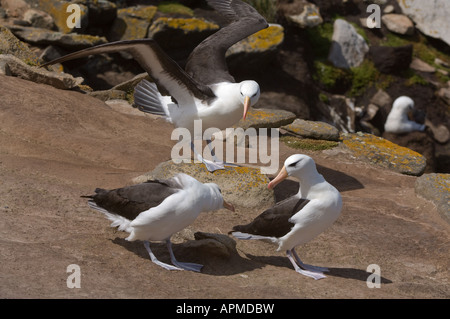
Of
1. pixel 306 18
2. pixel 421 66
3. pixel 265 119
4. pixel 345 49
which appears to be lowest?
pixel 421 66

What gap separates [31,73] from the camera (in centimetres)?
1127

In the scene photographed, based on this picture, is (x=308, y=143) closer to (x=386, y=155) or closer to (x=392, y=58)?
(x=386, y=155)

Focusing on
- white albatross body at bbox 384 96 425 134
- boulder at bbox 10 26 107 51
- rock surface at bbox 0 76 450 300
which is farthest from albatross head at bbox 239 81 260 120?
white albatross body at bbox 384 96 425 134

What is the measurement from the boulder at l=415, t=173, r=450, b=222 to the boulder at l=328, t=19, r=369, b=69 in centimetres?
998

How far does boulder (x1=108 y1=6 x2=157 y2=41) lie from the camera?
1562 cm

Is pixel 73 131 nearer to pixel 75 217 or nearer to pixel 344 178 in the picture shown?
pixel 75 217

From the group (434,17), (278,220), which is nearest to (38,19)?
(278,220)

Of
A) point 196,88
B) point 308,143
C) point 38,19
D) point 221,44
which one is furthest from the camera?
point 38,19

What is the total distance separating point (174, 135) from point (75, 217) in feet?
11.4

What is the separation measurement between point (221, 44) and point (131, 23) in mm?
6684

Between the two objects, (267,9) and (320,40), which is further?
(320,40)

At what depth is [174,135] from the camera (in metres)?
10.1

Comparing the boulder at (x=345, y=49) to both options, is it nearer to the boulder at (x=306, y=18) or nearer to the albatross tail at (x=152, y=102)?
the boulder at (x=306, y=18)

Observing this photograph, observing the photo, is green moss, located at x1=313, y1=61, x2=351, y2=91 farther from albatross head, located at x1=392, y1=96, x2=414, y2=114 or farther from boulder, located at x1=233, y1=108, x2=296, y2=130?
boulder, located at x1=233, y1=108, x2=296, y2=130
